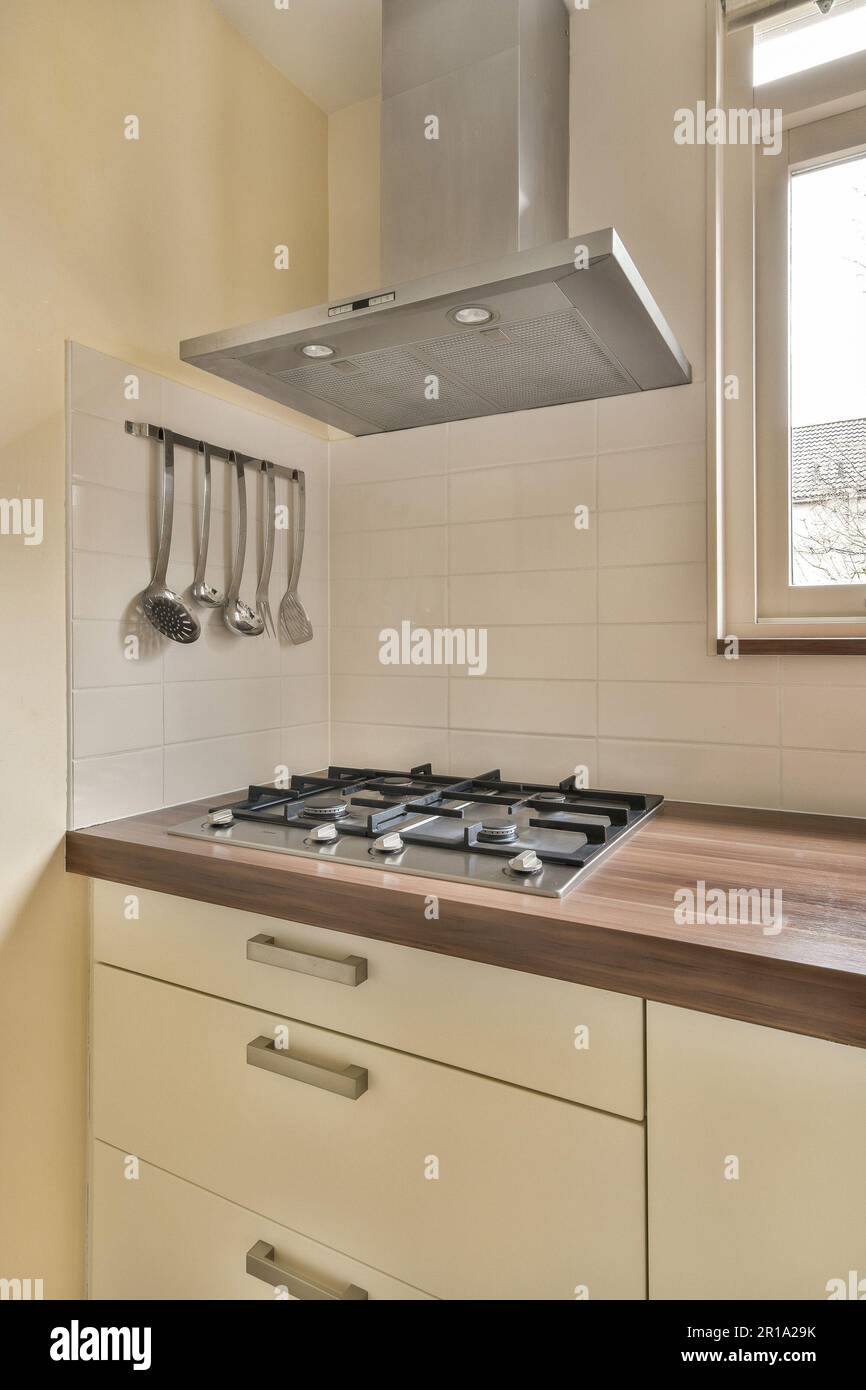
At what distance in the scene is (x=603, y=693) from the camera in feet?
4.85

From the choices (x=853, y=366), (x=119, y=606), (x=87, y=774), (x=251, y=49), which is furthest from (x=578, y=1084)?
(x=251, y=49)

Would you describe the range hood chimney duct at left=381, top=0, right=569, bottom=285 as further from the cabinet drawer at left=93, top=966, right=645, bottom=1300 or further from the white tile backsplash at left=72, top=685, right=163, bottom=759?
the cabinet drawer at left=93, top=966, right=645, bottom=1300

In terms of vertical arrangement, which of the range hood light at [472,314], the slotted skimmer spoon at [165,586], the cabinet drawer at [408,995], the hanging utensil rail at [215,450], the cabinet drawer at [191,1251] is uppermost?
the range hood light at [472,314]

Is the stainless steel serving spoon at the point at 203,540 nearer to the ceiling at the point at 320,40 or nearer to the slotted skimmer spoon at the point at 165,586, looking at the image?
the slotted skimmer spoon at the point at 165,586

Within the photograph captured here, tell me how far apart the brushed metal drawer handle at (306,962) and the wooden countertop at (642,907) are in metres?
0.04

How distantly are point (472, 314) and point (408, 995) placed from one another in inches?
36.5

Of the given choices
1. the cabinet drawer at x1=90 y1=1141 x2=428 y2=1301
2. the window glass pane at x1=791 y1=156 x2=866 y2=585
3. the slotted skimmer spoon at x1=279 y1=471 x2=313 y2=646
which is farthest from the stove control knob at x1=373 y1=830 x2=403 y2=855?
the window glass pane at x1=791 y1=156 x2=866 y2=585

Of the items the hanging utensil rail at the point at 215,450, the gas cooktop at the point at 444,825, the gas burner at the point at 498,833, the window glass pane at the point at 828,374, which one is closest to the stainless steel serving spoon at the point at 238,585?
the hanging utensil rail at the point at 215,450

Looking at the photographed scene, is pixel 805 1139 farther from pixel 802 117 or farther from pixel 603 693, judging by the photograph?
pixel 802 117

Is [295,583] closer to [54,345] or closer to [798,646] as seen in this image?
[54,345]

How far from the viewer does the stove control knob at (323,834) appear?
1101 mm

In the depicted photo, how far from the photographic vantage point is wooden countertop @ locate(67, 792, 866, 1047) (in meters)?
0.72

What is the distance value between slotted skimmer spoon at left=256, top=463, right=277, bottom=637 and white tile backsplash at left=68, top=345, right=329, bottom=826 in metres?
0.02

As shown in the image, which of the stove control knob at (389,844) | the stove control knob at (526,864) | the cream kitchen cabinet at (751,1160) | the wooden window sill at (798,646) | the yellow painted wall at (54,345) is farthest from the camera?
the wooden window sill at (798,646)
